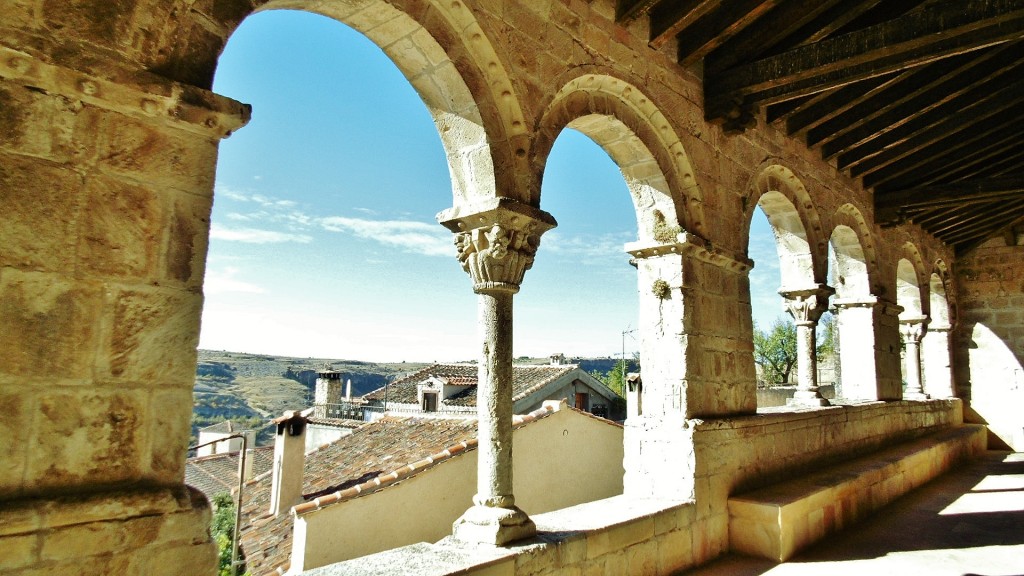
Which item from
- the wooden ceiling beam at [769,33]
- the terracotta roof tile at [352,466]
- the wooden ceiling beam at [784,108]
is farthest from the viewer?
the terracotta roof tile at [352,466]

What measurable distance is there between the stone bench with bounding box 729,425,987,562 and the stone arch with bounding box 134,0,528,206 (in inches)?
89.6

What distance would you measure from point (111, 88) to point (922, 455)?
650 cm

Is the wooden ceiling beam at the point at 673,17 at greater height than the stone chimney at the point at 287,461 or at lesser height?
greater

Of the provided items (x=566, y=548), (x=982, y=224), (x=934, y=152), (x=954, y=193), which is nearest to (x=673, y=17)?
(x=566, y=548)

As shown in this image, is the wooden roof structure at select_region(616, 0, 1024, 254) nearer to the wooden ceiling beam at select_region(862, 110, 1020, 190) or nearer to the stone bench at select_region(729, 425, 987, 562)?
the wooden ceiling beam at select_region(862, 110, 1020, 190)

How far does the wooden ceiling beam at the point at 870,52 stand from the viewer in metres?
3.09

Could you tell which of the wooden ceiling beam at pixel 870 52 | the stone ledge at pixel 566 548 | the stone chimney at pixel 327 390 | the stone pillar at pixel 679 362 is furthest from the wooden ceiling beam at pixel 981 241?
the stone chimney at pixel 327 390

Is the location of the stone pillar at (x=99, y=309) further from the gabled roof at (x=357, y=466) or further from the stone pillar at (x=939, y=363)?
the stone pillar at (x=939, y=363)

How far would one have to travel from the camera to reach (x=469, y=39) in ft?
8.84

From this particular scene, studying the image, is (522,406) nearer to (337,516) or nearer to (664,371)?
(337,516)

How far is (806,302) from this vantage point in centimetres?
537

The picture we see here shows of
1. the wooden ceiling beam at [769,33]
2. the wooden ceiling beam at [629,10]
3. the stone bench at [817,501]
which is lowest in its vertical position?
the stone bench at [817,501]

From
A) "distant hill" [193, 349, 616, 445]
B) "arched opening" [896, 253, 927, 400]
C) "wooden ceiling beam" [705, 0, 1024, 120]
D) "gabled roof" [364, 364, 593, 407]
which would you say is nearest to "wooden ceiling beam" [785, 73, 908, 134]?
"wooden ceiling beam" [705, 0, 1024, 120]

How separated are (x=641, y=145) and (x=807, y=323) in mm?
2771
